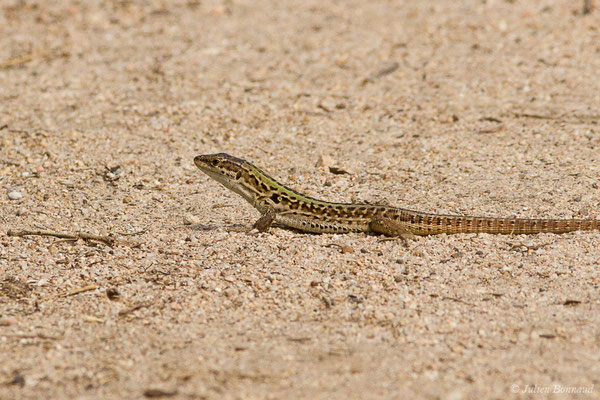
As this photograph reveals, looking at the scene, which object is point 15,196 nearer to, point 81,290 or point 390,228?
point 81,290

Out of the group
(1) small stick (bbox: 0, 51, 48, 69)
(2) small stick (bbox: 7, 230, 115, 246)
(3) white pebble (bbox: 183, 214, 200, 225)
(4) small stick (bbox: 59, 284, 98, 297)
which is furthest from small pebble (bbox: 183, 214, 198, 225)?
(1) small stick (bbox: 0, 51, 48, 69)

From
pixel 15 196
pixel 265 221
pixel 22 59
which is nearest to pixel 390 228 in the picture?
pixel 265 221

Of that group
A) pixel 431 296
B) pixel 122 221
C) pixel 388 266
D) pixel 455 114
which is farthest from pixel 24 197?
pixel 455 114

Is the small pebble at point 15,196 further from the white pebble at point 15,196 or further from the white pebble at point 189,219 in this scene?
the white pebble at point 189,219

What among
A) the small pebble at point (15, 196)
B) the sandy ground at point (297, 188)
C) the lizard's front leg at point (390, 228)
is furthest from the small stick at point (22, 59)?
the lizard's front leg at point (390, 228)

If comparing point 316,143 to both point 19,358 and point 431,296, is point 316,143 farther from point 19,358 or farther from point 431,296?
point 19,358

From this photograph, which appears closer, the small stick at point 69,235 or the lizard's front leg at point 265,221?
the small stick at point 69,235
